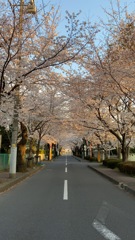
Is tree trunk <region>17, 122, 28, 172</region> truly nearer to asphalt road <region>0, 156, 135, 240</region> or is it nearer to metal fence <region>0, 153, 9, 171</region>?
metal fence <region>0, 153, 9, 171</region>

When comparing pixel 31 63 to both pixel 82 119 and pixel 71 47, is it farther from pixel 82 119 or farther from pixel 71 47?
pixel 82 119

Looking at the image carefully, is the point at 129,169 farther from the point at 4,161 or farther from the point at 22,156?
the point at 4,161

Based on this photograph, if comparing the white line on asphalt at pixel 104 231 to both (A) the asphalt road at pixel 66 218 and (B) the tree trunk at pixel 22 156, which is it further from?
(B) the tree trunk at pixel 22 156

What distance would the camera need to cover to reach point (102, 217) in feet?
21.8

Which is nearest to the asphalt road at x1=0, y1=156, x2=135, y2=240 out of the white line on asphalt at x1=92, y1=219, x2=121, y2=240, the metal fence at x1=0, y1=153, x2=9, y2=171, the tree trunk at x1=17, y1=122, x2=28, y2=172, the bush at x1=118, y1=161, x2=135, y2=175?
the white line on asphalt at x1=92, y1=219, x2=121, y2=240

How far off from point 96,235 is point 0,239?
1704mm

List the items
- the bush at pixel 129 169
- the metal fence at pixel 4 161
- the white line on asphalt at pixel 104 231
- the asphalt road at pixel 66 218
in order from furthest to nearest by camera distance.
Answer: the metal fence at pixel 4 161 < the bush at pixel 129 169 < the asphalt road at pixel 66 218 < the white line on asphalt at pixel 104 231

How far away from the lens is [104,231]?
5.43 m

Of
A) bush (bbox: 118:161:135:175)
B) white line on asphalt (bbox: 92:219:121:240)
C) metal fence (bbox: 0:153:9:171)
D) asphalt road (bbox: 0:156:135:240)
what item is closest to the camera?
white line on asphalt (bbox: 92:219:121:240)

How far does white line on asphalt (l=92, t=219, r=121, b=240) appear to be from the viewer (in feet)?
16.5

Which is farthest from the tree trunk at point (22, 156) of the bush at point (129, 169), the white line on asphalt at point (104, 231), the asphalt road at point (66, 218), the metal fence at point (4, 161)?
the white line on asphalt at point (104, 231)

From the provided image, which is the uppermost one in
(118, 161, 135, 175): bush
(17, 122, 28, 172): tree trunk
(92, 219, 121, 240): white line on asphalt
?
(17, 122, 28, 172): tree trunk

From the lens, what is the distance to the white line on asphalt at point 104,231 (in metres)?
5.02

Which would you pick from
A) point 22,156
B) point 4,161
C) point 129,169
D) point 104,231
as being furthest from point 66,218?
point 4,161
